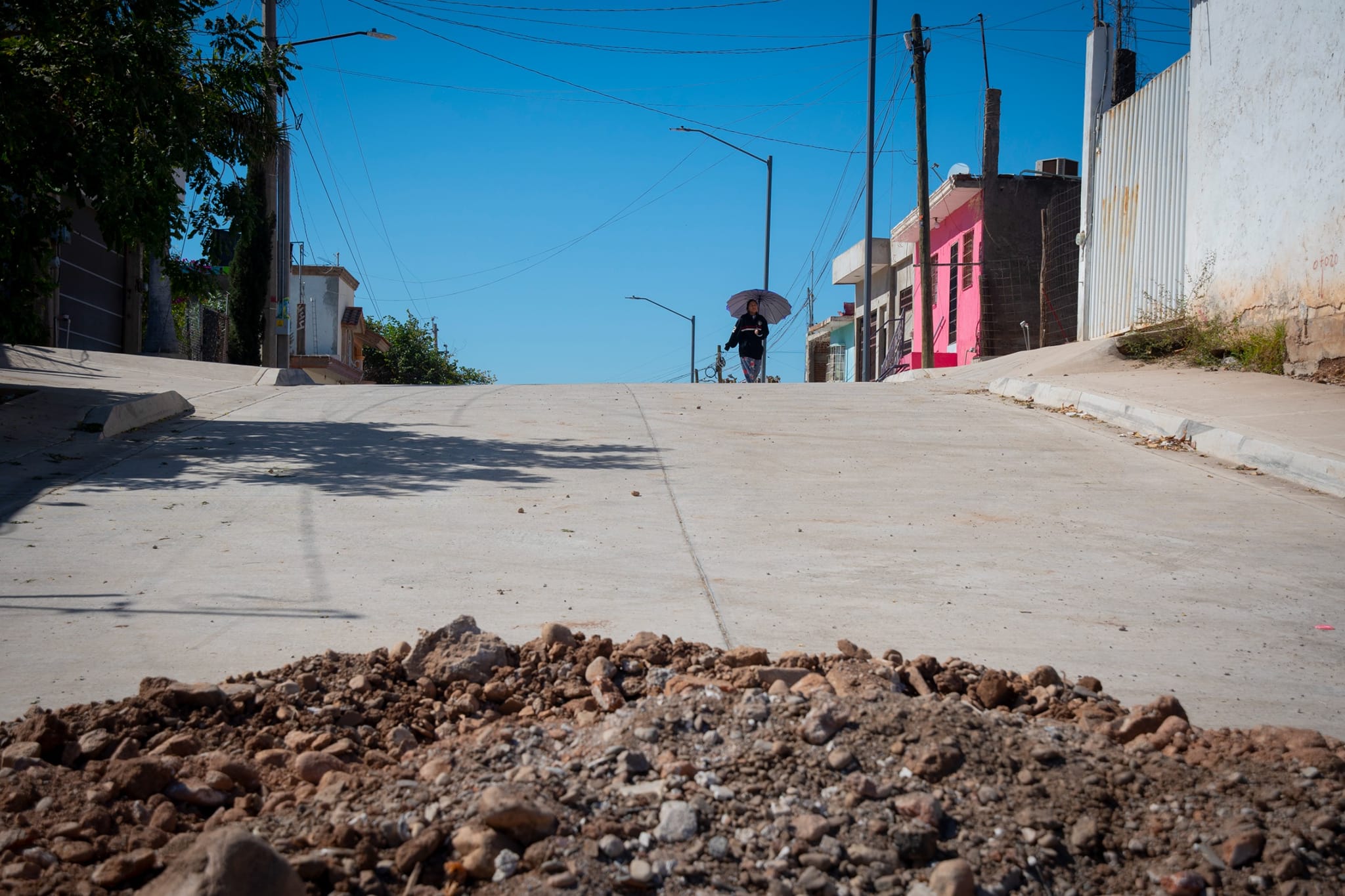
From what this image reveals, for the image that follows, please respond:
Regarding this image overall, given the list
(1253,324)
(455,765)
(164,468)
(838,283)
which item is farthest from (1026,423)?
(838,283)

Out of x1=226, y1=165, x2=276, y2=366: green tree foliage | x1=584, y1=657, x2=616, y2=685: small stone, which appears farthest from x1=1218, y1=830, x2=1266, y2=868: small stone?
x1=226, y1=165, x2=276, y2=366: green tree foliage

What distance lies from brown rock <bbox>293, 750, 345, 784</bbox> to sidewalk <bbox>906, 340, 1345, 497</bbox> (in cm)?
681

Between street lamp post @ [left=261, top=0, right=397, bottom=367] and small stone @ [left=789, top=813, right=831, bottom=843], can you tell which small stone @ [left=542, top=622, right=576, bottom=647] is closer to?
small stone @ [left=789, top=813, right=831, bottom=843]

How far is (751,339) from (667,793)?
672 inches

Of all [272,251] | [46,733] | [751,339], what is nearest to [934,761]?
[46,733]

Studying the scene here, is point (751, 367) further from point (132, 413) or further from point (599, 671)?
point (599, 671)

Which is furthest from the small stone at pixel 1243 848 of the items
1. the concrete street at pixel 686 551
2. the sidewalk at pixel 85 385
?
the sidewalk at pixel 85 385

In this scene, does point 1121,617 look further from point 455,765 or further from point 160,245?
point 160,245

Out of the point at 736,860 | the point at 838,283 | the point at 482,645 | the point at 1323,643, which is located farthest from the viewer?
the point at 838,283

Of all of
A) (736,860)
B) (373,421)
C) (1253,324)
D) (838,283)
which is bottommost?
(736,860)

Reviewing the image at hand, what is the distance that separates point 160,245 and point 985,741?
871cm

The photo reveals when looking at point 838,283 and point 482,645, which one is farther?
point 838,283

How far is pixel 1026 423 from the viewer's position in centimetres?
1027

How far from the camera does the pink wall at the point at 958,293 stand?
85.4 ft
